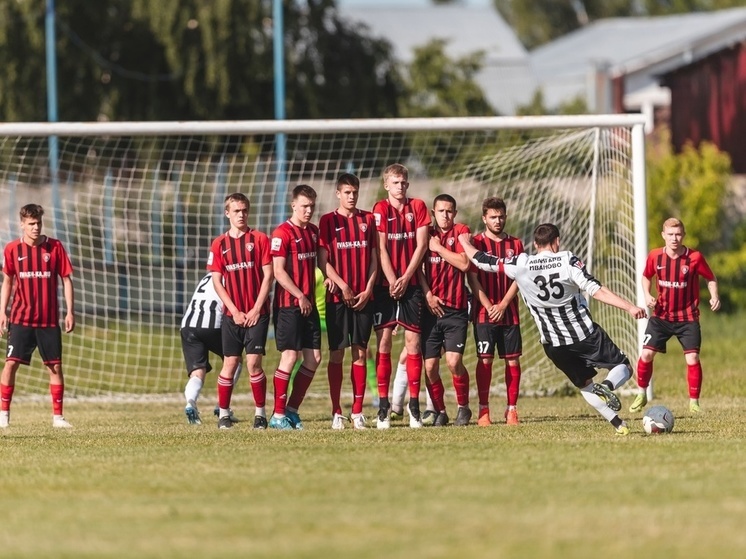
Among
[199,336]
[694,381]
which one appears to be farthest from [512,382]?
[199,336]

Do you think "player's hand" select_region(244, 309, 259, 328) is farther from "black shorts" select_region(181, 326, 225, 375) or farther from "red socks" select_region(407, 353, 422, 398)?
"red socks" select_region(407, 353, 422, 398)

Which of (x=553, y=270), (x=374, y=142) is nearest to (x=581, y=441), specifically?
(x=553, y=270)

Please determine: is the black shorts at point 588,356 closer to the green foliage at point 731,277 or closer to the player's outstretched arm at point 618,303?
the player's outstretched arm at point 618,303

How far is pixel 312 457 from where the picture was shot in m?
8.67

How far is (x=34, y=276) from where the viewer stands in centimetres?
1153

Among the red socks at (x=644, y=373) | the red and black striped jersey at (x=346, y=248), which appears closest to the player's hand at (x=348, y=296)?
the red and black striped jersey at (x=346, y=248)

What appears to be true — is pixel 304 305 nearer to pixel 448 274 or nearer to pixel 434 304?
pixel 434 304

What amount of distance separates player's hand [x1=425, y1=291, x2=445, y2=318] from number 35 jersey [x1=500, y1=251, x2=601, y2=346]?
1040mm

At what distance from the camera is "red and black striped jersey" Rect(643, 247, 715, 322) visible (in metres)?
12.3

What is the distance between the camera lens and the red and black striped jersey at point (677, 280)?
12266mm

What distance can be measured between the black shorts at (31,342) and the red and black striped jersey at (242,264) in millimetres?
1601

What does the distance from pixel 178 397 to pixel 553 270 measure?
20.0 ft

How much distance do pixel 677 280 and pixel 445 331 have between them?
247cm

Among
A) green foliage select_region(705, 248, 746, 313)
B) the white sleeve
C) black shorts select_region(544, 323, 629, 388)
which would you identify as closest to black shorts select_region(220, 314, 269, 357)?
black shorts select_region(544, 323, 629, 388)
